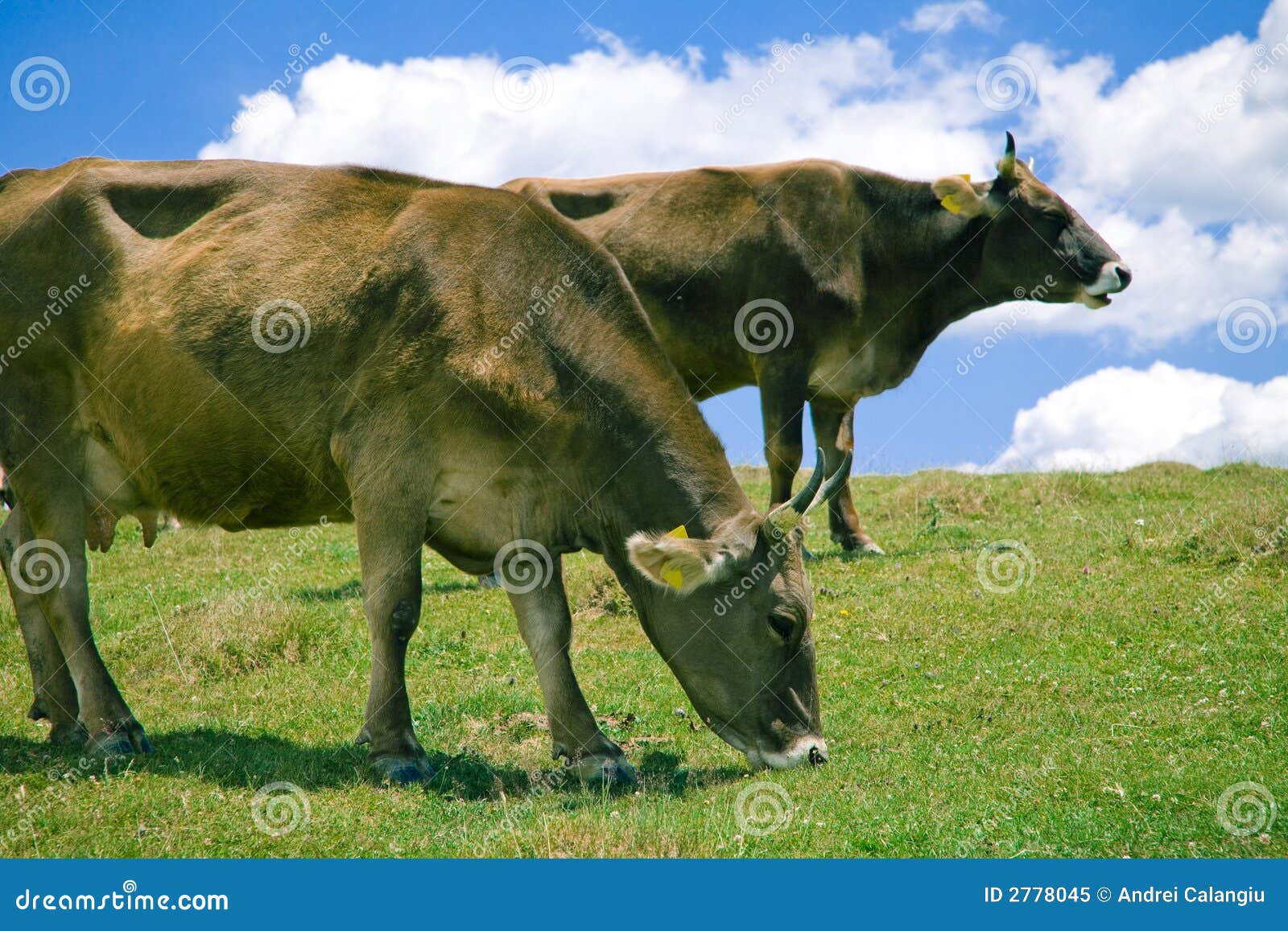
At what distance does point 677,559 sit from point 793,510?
774mm

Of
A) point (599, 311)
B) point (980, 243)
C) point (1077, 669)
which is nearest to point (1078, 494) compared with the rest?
point (980, 243)

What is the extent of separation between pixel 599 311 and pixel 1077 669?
180 inches

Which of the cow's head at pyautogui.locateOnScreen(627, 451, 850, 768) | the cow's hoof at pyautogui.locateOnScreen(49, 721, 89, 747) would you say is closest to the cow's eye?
the cow's head at pyautogui.locateOnScreen(627, 451, 850, 768)

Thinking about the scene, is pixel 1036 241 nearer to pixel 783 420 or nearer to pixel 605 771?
pixel 783 420

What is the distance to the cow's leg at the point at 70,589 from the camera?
7.96m

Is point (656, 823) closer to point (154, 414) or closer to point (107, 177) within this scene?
point (154, 414)

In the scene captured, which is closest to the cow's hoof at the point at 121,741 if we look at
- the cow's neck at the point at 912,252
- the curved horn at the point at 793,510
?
the curved horn at the point at 793,510

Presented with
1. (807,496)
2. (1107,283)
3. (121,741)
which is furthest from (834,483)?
(1107,283)

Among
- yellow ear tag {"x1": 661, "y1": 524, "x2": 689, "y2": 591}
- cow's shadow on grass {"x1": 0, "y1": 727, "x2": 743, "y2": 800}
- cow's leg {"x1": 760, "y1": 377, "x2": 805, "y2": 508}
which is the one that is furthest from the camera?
cow's leg {"x1": 760, "y1": 377, "x2": 805, "y2": 508}

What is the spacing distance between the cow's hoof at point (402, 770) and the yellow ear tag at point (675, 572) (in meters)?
1.91

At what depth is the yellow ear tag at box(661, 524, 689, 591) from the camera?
7152 millimetres

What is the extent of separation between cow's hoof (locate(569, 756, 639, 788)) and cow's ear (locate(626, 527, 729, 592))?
1.20 meters

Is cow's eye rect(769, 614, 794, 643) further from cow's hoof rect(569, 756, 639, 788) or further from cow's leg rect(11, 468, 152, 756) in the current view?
cow's leg rect(11, 468, 152, 756)

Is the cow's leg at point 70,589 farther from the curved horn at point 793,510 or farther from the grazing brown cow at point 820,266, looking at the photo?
the grazing brown cow at point 820,266
